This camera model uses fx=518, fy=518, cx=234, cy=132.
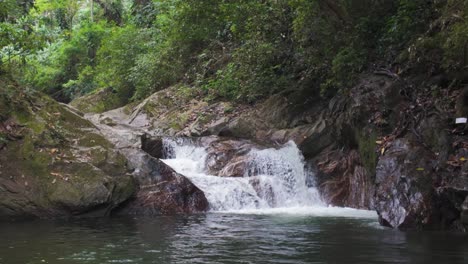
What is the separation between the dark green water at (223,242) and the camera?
22.0 feet

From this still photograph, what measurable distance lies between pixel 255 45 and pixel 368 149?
6.02 m

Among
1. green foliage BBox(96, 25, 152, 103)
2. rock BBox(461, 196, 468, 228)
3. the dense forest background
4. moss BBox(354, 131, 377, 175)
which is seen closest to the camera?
rock BBox(461, 196, 468, 228)

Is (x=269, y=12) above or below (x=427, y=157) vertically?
above

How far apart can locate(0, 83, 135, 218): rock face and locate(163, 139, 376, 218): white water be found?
2336 mm

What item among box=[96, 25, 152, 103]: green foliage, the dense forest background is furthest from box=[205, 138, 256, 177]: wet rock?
box=[96, 25, 152, 103]: green foliage

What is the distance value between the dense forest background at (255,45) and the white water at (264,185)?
250 cm

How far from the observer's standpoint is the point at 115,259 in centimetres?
667

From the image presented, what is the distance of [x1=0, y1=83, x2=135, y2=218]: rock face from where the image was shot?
438 inches

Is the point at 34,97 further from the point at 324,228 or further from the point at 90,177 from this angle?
the point at 324,228

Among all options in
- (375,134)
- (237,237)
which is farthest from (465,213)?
(375,134)

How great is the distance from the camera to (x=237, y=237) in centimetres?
847

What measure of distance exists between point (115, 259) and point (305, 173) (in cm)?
902

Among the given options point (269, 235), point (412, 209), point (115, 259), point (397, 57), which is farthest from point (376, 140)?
point (115, 259)

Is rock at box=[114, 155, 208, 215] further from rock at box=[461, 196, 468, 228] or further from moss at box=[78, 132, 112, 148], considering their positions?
rock at box=[461, 196, 468, 228]
